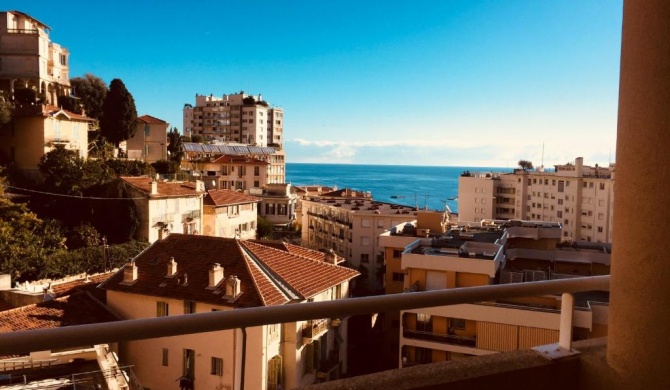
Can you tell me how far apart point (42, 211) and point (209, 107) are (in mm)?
79111

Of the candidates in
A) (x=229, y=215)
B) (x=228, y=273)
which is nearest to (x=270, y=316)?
(x=228, y=273)

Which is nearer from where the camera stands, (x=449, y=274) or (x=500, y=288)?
(x=500, y=288)

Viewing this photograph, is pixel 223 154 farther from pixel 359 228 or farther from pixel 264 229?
pixel 359 228

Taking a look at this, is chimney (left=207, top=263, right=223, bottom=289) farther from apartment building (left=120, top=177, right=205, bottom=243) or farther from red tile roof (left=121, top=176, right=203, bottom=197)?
red tile roof (left=121, top=176, right=203, bottom=197)

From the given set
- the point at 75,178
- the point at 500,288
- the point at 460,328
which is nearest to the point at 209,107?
the point at 75,178

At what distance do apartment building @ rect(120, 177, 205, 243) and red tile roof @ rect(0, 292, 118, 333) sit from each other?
535 inches

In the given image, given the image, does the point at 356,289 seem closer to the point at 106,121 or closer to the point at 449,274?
the point at 449,274

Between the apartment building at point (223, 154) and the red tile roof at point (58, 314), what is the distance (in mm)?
34284

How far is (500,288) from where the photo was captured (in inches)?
72.7

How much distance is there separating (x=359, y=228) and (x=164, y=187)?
625 inches

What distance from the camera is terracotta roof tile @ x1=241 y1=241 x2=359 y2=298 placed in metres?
16.4

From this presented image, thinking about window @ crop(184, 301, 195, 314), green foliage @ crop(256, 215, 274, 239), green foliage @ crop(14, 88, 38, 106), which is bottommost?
green foliage @ crop(256, 215, 274, 239)

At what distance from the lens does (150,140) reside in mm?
46000

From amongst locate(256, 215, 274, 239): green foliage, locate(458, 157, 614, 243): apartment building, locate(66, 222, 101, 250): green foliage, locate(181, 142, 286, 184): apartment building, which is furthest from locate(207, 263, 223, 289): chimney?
locate(458, 157, 614, 243): apartment building
